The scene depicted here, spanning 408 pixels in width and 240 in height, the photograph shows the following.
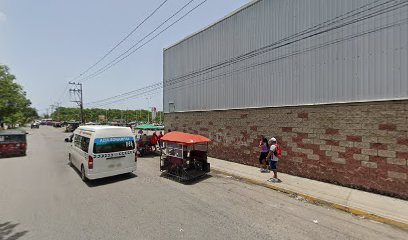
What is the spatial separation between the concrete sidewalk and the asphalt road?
1.44 ft

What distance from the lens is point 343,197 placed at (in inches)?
321

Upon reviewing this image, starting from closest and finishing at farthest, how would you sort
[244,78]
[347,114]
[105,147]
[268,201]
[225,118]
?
[268,201] < [347,114] < [105,147] < [244,78] < [225,118]

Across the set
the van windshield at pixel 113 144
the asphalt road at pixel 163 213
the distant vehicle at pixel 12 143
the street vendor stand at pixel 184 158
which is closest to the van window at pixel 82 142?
the van windshield at pixel 113 144

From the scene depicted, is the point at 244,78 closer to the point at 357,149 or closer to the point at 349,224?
the point at 357,149

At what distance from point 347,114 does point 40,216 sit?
11212 mm

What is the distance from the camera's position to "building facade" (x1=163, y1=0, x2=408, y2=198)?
8266mm

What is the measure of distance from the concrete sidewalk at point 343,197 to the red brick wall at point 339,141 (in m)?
0.53

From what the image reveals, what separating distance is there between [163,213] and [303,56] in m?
9.33

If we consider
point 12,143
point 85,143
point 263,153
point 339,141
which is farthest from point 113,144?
point 12,143

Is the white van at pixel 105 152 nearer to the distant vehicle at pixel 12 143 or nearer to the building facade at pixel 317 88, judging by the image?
the building facade at pixel 317 88

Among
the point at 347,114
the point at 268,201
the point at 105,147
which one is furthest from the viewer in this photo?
the point at 105,147

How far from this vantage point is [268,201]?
791cm

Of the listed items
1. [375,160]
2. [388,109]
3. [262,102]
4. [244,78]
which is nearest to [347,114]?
[388,109]

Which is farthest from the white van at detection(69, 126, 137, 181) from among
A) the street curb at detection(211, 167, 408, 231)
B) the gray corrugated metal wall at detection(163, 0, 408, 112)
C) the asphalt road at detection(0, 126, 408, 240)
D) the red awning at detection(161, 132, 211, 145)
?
the gray corrugated metal wall at detection(163, 0, 408, 112)
